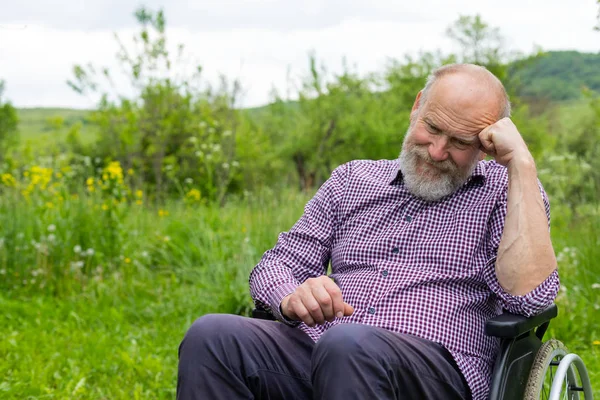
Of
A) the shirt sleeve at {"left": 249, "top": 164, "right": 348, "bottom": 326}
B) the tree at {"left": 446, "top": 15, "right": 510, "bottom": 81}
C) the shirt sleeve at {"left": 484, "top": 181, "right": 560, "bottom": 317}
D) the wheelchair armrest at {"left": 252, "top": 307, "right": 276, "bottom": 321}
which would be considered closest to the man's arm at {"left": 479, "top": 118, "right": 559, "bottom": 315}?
the shirt sleeve at {"left": 484, "top": 181, "right": 560, "bottom": 317}

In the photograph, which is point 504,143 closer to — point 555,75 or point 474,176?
point 474,176

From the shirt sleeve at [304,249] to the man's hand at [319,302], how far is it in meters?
0.22

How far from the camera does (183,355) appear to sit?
197 centimetres

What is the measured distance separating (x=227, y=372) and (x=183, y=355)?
0.12 meters

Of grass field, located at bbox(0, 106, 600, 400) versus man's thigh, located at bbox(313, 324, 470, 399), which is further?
grass field, located at bbox(0, 106, 600, 400)

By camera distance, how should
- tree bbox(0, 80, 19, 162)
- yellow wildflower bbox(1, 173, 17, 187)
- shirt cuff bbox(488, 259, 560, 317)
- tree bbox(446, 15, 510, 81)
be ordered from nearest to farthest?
1. shirt cuff bbox(488, 259, 560, 317)
2. yellow wildflower bbox(1, 173, 17, 187)
3. tree bbox(446, 15, 510, 81)
4. tree bbox(0, 80, 19, 162)

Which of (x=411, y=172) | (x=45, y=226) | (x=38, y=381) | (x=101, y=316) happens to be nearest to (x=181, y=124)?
(x=45, y=226)

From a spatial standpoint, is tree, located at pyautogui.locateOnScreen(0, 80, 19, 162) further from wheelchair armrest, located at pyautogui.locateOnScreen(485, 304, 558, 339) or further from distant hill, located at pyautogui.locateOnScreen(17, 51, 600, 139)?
wheelchair armrest, located at pyautogui.locateOnScreen(485, 304, 558, 339)

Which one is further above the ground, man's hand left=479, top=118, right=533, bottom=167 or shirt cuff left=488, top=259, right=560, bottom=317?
man's hand left=479, top=118, right=533, bottom=167

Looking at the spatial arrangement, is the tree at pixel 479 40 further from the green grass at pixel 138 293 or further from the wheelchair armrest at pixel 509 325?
the wheelchair armrest at pixel 509 325

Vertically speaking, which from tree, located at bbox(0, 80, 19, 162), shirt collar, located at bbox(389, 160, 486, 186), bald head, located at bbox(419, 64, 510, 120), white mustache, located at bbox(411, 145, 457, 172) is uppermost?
bald head, located at bbox(419, 64, 510, 120)

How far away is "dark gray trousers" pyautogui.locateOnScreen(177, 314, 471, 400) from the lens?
1.78 m

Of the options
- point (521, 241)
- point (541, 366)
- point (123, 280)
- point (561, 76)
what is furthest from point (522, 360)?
point (561, 76)

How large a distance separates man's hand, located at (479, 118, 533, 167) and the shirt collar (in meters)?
0.12
